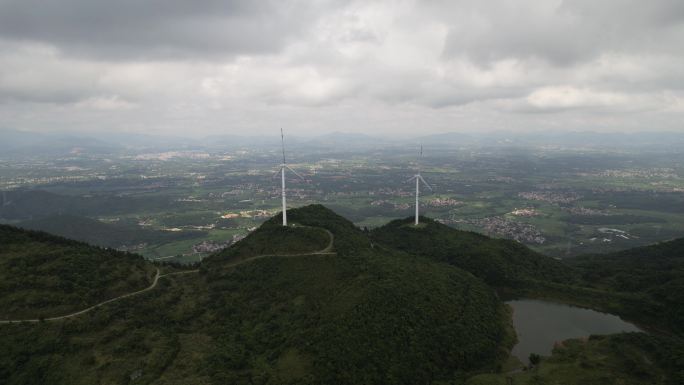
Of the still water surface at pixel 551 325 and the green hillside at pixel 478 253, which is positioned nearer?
the still water surface at pixel 551 325

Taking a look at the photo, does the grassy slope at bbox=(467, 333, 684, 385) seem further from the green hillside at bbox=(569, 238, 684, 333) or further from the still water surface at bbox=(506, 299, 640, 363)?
the green hillside at bbox=(569, 238, 684, 333)

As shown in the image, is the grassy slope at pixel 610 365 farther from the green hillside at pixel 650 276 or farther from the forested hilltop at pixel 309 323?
the green hillside at pixel 650 276

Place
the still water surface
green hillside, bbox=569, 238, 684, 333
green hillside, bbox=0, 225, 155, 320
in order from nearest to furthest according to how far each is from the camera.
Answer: green hillside, bbox=0, 225, 155, 320
the still water surface
green hillside, bbox=569, 238, 684, 333

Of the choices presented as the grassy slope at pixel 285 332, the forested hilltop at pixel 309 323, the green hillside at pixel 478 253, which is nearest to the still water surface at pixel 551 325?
the forested hilltop at pixel 309 323

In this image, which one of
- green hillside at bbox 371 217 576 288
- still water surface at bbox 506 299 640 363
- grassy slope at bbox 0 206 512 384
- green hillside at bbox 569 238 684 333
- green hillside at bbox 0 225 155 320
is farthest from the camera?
green hillside at bbox 371 217 576 288

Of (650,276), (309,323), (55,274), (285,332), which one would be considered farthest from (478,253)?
(55,274)

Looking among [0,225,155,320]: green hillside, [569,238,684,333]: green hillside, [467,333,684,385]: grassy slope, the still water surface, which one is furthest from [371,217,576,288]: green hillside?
[0,225,155,320]: green hillside

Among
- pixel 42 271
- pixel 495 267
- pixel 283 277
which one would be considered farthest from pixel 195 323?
pixel 495 267
